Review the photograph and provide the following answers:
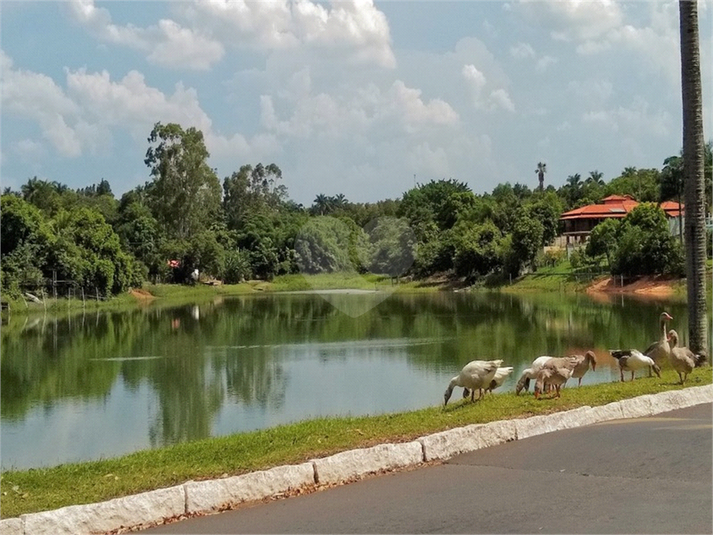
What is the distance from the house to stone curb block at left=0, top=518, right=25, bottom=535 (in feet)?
249

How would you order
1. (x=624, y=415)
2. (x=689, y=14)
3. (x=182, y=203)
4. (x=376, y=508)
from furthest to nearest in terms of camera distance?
(x=182, y=203)
(x=689, y=14)
(x=624, y=415)
(x=376, y=508)

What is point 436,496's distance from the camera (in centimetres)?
713

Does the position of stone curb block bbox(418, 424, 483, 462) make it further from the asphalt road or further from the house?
the house

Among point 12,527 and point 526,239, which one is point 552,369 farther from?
point 526,239

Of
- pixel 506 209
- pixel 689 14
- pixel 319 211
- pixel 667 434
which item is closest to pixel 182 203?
pixel 506 209

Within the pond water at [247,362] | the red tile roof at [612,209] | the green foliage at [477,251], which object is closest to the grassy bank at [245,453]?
the pond water at [247,362]

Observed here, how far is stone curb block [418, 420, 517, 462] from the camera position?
8492 millimetres

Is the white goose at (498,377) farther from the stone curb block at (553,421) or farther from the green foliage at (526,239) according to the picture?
the green foliage at (526,239)

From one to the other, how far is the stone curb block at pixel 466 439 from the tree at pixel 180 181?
71.3 m

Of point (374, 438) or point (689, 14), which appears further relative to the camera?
point (689, 14)

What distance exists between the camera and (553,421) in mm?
9773

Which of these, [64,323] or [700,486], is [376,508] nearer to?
[700,486]

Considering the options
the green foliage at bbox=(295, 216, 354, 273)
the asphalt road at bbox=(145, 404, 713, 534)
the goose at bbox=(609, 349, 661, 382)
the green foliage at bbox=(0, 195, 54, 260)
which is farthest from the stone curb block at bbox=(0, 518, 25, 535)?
the green foliage at bbox=(0, 195, 54, 260)

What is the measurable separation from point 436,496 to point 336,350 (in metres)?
24.1
